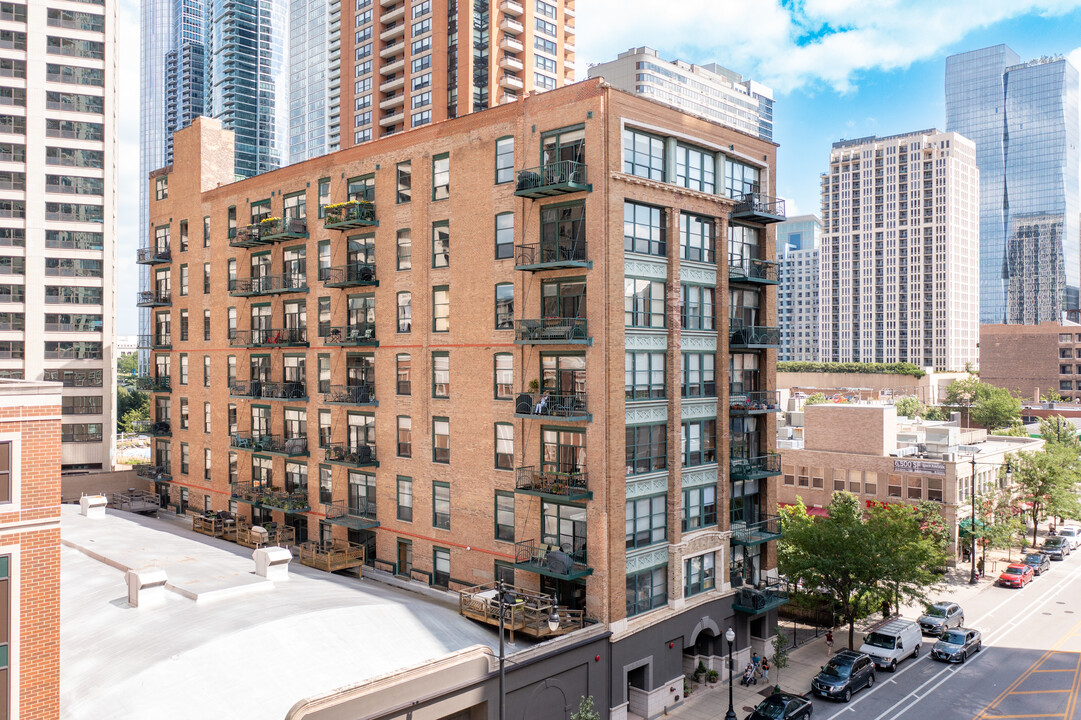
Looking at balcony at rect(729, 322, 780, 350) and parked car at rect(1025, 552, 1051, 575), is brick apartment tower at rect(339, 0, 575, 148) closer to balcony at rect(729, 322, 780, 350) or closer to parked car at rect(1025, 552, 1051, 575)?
balcony at rect(729, 322, 780, 350)

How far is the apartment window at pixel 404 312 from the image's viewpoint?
4094 cm

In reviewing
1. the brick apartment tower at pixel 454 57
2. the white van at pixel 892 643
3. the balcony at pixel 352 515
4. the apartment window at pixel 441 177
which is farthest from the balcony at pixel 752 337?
the brick apartment tower at pixel 454 57

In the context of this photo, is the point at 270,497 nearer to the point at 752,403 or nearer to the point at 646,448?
the point at 646,448

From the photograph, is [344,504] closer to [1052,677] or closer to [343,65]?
[1052,677]

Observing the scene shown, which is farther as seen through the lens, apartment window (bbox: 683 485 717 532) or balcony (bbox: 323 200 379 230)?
balcony (bbox: 323 200 379 230)

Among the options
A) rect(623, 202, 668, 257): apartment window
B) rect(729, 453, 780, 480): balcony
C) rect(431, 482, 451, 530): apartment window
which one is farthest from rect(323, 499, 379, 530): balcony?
rect(623, 202, 668, 257): apartment window

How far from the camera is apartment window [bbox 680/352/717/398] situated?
37.6 m

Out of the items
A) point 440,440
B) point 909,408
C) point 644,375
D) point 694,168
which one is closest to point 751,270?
point 694,168

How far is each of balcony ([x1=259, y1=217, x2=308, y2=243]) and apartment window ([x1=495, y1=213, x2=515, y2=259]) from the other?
1576 cm

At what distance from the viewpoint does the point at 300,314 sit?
Result: 4762 centimetres

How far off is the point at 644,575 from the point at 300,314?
26825 millimetres

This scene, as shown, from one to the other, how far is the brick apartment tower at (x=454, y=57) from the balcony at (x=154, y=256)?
110ft

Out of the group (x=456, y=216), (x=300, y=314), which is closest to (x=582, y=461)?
(x=456, y=216)

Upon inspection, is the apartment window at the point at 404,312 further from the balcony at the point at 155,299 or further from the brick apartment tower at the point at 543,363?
the balcony at the point at 155,299
